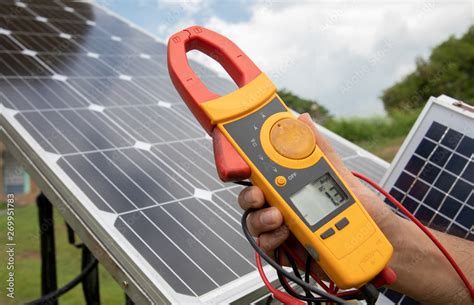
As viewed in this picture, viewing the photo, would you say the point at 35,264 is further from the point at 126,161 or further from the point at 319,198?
the point at 319,198

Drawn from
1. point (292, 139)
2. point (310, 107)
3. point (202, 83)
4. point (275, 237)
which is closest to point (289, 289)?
point (275, 237)

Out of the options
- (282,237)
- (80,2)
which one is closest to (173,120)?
(282,237)

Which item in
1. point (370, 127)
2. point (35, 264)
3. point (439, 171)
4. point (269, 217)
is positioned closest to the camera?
point (269, 217)

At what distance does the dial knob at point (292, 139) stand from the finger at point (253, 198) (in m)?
0.12

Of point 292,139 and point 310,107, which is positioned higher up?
point 292,139

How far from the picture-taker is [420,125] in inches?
67.6

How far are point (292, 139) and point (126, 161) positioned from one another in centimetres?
89

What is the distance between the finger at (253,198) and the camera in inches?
43.1

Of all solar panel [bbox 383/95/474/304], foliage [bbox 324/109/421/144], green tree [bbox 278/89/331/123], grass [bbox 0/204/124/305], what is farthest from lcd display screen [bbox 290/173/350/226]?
foliage [bbox 324/109/421/144]

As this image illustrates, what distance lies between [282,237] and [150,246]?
0.51m

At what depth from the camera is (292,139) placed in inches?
45.9

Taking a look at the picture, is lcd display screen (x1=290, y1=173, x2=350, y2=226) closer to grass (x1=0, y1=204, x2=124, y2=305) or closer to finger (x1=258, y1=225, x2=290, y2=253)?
finger (x1=258, y1=225, x2=290, y2=253)

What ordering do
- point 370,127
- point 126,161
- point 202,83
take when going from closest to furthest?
point 202,83
point 126,161
point 370,127

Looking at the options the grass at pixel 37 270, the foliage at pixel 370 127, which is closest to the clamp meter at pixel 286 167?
the grass at pixel 37 270
